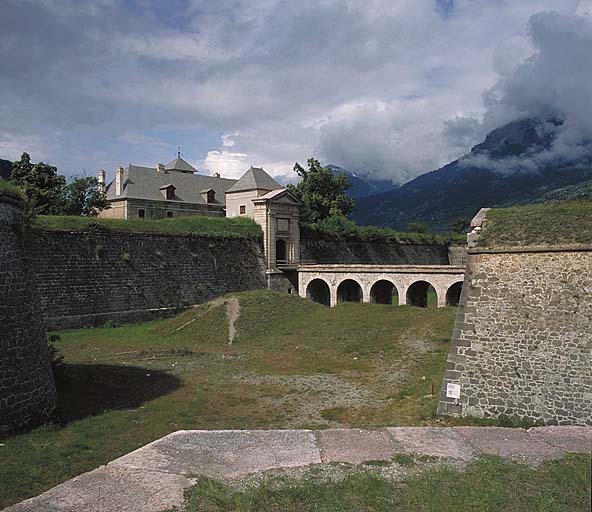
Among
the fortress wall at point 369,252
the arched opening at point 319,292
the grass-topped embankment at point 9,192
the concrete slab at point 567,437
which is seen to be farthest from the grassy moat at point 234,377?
the fortress wall at point 369,252

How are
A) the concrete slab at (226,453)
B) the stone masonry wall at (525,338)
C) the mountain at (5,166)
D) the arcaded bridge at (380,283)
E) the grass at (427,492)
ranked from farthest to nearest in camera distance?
the mountain at (5,166) < the arcaded bridge at (380,283) < the stone masonry wall at (525,338) < the concrete slab at (226,453) < the grass at (427,492)

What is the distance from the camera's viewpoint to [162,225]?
31016 millimetres

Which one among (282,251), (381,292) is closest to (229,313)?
(381,292)

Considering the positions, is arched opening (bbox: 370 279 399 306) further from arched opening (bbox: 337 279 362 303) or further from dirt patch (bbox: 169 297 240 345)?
dirt patch (bbox: 169 297 240 345)

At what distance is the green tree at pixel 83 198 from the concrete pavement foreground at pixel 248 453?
35.8 meters

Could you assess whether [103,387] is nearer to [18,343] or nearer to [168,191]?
[18,343]

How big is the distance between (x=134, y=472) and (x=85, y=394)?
9.37 meters

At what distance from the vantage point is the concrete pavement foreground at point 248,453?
4.54 m

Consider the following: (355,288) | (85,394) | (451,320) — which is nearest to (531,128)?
(355,288)

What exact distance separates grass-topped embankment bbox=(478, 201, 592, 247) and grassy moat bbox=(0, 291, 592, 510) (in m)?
4.00

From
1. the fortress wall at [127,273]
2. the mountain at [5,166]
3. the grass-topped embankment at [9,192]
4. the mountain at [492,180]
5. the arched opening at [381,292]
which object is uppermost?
the mountain at [492,180]

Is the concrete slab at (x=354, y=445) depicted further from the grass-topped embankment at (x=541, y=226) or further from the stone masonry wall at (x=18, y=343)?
the stone masonry wall at (x=18, y=343)

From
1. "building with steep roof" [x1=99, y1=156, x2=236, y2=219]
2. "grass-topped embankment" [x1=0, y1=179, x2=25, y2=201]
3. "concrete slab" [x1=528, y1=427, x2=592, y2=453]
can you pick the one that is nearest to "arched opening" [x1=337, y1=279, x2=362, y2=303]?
"building with steep roof" [x1=99, y1=156, x2=236, y2=219]

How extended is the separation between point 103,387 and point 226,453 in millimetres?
9813
